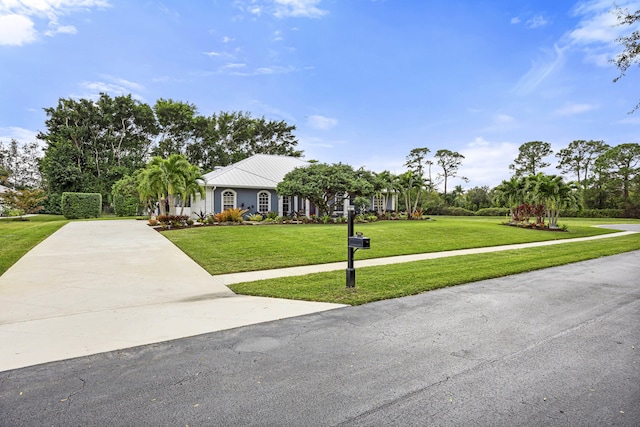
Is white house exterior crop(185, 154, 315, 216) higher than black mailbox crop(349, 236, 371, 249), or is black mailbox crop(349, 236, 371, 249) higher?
white house exterior crop(185, 154, 315, 216)

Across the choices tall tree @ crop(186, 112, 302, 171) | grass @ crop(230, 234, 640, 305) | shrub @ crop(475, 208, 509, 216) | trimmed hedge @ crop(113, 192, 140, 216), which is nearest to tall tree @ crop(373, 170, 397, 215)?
grass @ crop(230, 234, 640, 305)

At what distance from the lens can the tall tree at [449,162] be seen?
173 feet

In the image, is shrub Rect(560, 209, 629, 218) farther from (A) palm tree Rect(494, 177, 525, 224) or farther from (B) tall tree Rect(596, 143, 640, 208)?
(A) palm tree Rect(494, 177, 525, 224)

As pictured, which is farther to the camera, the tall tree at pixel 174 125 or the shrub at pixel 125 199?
the tall tree at pixel 174 125

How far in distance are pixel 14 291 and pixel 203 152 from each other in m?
40.0

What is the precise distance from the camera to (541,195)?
19375mm

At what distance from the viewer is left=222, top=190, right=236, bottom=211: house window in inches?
878

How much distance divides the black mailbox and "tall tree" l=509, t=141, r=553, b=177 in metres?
53.1

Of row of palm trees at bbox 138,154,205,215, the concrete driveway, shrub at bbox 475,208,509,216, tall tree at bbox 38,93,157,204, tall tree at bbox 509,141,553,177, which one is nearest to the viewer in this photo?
the concrete driveway

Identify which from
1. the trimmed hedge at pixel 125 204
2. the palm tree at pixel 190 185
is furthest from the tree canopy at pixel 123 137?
the palm tree at pixel 190 185

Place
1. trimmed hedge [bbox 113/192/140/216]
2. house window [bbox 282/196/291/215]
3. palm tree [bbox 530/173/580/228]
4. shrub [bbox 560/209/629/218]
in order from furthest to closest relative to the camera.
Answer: shrub [bbox 560/209/629/218] → trimmed hedge [bbox 113/192/140/216] → house window [bbox 282/196/291/215] → palm tree [bbox 530/173/580/228]

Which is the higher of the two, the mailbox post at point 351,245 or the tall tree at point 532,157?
the tall tree at point 532,157

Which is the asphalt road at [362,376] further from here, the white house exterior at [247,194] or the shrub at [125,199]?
the shrub at [125,199]

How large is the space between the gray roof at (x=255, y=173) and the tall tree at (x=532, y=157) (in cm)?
3909
